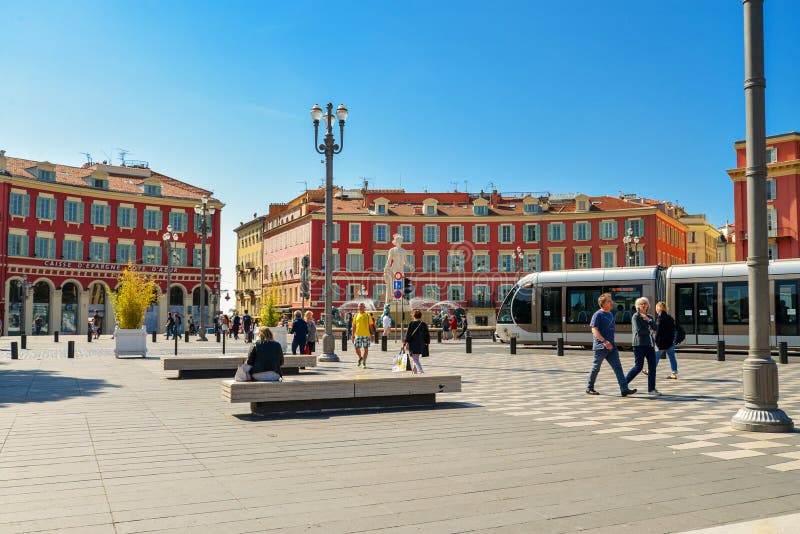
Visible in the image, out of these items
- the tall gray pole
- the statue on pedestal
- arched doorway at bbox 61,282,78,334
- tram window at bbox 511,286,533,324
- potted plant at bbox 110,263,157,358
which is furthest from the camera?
arched doorway at bbox 61,282,78,334

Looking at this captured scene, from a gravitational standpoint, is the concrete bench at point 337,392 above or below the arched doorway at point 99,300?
below

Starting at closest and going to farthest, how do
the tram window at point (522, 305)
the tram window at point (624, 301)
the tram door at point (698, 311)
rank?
1. the tram door at point (698, 311)
2. the tram window at point (624, 301)
3. the tram window at point (522, 305)

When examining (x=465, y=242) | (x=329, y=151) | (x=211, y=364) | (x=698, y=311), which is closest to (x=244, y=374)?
(x=211, y=364)

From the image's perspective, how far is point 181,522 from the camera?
4879 millimetres

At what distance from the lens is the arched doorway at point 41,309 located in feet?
170

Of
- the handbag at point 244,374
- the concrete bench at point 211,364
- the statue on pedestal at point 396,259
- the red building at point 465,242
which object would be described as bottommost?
the concrete bench at point 211,364

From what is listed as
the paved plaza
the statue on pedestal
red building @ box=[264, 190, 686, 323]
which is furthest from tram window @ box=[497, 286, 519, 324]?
red building @ box=[264, 190, 686, 323]

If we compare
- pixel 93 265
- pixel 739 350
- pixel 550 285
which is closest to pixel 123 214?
pixel 93 265

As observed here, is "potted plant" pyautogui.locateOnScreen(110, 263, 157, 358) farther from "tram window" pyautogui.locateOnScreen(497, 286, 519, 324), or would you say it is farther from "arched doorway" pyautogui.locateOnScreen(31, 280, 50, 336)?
"arched doorway" pyautogui.locateOnScreen(31, 280, 50, 336)

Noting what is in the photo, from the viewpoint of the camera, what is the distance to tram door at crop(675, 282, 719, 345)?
25.3 m

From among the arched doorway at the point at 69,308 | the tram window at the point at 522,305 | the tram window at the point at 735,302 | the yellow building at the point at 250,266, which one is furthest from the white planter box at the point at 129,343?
the yellow building at the point at 250,266

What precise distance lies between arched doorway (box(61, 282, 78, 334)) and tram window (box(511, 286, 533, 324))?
37742 mm

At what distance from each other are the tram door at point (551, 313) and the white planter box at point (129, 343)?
1491 cm

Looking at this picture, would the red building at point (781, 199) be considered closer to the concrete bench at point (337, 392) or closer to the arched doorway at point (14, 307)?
the concrete bench at point (337, 392)
